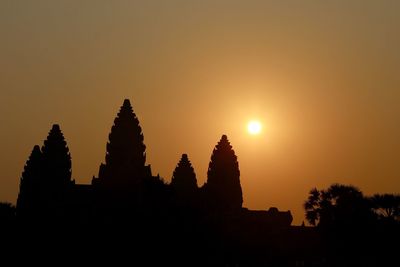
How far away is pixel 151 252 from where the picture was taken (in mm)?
60531

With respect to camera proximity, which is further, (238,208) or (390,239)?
(238,208)

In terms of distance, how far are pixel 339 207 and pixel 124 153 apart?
1445 inches

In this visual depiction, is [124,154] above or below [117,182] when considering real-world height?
above

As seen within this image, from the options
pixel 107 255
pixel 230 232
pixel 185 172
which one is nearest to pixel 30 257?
pixel 107 255

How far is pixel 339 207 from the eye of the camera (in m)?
68.2

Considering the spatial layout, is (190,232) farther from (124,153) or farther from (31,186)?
(31,186)

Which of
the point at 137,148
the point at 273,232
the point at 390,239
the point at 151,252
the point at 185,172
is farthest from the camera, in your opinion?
the point at 185,172

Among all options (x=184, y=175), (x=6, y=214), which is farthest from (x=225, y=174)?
(x=6, y=214)

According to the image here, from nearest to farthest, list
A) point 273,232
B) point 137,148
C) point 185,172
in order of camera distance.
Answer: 1. point 273,232
2. point 137,148
3. point 185,172

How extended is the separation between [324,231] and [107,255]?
59.0 feet

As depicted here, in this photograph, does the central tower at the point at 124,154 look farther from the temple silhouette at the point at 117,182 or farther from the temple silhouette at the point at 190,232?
the temple silhouette at the point at 190,232

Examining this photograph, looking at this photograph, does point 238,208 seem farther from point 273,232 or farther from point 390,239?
point 390,239

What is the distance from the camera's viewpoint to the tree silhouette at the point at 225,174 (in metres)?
105

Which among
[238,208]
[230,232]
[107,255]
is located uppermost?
[238,208]
